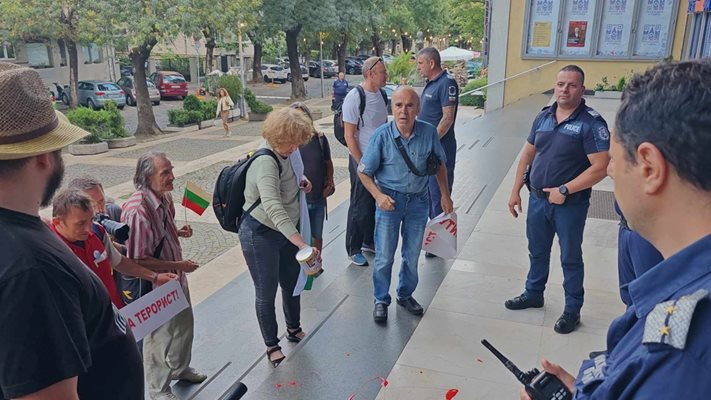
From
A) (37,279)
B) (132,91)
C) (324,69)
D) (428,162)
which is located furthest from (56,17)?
(324,69)

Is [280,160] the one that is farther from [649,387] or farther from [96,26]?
[96,26]

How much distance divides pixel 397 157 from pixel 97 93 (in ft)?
Result: 71.9

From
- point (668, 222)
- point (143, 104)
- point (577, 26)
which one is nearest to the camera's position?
point (668, 222)

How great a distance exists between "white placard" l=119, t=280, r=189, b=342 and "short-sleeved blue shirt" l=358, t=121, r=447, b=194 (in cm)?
156

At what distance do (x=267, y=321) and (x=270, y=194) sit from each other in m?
0.89

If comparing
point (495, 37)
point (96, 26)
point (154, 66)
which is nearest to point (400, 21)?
point (154, 66)

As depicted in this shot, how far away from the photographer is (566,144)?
354 cm

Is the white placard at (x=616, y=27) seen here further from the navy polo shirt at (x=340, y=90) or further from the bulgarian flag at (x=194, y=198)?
the bulgarian flag at (x=194, y=198)

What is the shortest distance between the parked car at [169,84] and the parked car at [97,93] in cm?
300

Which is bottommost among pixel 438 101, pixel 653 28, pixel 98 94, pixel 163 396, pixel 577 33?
pixel 163 396

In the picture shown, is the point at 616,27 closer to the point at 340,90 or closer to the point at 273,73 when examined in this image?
the point at 340,90

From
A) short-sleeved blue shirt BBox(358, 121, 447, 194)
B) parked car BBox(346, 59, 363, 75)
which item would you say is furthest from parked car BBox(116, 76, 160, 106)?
short-sleeved blue shirt BBox(358, 121, 447, 194)

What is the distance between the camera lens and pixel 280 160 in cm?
321

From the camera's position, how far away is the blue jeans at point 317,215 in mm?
4785
